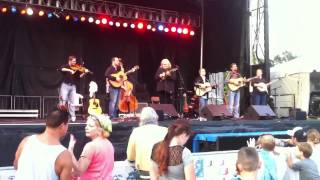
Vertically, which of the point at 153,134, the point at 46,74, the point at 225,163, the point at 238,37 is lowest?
the point at 225,163

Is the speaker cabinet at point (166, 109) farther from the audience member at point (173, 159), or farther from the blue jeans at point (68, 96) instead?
the audience member at point (173, 159)

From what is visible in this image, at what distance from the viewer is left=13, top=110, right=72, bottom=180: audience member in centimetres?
301

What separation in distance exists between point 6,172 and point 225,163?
9.76 ft

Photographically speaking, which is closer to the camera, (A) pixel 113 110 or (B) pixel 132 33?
(A) pixel 113 110

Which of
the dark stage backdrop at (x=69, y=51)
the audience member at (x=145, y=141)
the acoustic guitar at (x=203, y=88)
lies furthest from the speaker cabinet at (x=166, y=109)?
the audience member at (x=145, y=141)

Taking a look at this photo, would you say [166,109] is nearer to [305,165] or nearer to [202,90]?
[202,90]

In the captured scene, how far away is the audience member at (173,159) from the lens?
3.54 meters

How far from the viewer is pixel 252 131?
933cm

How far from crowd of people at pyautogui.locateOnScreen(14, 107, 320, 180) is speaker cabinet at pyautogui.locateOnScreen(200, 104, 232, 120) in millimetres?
5420

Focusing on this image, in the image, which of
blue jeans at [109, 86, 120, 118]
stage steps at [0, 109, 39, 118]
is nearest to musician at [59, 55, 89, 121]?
blue jeans at [109, 86, 120, 118]

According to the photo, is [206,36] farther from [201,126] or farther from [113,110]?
[201,126]

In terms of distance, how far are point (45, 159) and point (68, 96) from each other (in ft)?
23.7

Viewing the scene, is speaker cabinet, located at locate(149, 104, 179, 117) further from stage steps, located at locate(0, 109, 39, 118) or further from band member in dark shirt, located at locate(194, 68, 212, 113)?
stage steps, located at locate(0, 109, 39, 118)

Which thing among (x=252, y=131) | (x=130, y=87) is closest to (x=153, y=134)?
(x=252, y=131)
